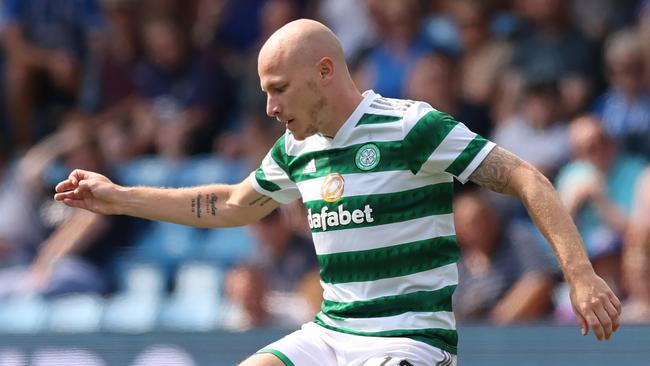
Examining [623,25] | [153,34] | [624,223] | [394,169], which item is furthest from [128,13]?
[394,169]

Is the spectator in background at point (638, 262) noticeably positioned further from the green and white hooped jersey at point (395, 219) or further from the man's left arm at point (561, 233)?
the man's left arm at point (561, 233)

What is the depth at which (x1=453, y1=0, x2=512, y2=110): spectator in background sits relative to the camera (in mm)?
10344

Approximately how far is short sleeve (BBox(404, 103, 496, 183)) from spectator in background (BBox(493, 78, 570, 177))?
4.71m

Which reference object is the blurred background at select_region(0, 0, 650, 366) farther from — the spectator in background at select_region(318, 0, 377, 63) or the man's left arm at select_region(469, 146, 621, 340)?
the man's left arm at select_region(469, 146, 621, 340)

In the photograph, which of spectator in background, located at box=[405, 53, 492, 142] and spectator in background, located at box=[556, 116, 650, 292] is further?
spectator in background, located at box=[405, 53, 492, 142]

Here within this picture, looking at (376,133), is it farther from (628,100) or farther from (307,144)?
(628,100)

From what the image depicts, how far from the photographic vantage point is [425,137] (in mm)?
4984

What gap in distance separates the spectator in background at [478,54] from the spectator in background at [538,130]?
1.08 ft

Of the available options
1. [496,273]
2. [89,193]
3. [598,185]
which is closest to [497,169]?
[89,193]

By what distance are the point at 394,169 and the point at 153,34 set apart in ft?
23.9

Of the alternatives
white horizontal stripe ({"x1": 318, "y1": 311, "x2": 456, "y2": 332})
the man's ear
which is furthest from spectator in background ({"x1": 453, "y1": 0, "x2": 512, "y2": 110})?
white horizontal stripe ({"x1": 318, "y1": 311, "x2": 456, "y2": 332})

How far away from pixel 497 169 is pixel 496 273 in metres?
4.11

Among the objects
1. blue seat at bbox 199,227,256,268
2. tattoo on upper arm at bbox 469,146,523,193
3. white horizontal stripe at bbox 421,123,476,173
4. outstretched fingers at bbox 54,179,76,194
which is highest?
blue seat at bbox 199,227,256,268

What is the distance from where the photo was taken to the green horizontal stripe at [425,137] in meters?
4.97
